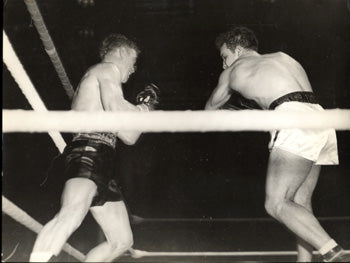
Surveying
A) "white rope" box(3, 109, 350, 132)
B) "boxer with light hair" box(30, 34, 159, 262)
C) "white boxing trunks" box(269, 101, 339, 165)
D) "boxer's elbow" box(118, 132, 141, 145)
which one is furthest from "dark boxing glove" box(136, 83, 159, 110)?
"white rope" box(3, 109, 350, 132)

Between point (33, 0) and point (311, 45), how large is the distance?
165 centimetres

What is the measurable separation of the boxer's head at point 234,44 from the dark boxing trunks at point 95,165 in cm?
54

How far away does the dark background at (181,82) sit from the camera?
1.93 meters

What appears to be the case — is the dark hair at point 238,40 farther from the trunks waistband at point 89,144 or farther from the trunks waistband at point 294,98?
the trunks waistband at point 89,144

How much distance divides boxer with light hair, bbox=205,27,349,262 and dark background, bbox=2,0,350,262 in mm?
344

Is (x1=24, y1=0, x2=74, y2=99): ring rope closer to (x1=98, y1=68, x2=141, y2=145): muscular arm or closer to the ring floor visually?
(x1=98, y1=68, x2=141, y2=145): muscular arm

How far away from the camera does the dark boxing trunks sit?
49.8 inches

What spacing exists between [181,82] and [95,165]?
5.21 feet

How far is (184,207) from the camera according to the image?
120 inches

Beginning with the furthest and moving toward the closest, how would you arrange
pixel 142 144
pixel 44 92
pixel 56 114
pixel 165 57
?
pixel 142 144, pixel 165 57, pixel 44 92, pixel 56 114

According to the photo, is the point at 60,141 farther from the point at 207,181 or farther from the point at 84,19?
the point at 207,181

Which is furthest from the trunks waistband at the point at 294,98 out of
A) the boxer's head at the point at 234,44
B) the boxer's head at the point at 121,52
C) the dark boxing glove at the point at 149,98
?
the boxer's head at the point at 121,52

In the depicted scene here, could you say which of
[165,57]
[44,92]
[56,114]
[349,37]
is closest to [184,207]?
[165,57]

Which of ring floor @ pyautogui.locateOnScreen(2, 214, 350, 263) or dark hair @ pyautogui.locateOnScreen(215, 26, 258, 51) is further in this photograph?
ring floor @ pyautogui.locateOnScreen(2, 214, 350, 263)
